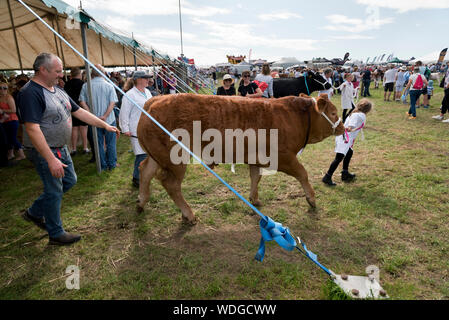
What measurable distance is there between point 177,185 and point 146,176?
560 mm

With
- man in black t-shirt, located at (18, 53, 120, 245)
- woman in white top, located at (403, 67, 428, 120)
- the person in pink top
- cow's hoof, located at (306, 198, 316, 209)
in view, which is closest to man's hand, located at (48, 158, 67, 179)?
man in black t-shirt, located at (18, 53, 120, 245)

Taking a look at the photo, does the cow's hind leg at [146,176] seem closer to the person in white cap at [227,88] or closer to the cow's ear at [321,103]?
the cow's ear at [321,103]

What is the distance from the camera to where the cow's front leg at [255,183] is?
13.2 ft

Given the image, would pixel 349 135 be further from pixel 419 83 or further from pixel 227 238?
pixel 419 83

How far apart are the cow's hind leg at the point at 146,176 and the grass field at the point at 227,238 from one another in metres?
0.23

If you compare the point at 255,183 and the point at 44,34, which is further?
the point at 44,34

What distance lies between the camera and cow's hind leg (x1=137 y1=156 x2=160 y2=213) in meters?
3.63

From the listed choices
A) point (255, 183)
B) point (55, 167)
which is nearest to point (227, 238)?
point (255, 183)

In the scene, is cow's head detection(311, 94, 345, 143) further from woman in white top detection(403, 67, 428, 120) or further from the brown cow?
woman in white top detection(403, 67, 428, 120)

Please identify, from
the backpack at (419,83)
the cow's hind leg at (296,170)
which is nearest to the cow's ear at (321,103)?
the cow's hind leg at (296,170)

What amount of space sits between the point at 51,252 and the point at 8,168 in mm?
4035

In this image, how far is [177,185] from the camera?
11.3ft

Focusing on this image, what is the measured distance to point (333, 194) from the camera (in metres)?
4.38
